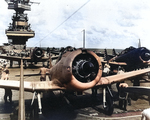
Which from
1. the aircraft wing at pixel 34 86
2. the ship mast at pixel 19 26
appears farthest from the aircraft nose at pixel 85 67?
the ship mast at pixel 19 26

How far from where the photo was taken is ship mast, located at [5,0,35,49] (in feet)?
92.8

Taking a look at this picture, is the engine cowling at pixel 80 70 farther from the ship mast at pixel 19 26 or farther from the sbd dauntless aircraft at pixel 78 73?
the ship mast at pixel 19 26

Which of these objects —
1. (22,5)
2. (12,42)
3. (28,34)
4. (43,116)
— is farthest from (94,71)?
(22,5)

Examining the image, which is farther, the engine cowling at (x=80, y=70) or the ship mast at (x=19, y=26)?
the ship mast at (x=19, y=26)

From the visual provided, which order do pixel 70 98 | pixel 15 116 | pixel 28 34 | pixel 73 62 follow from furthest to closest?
pixel 28 34
pixel 70 98
pixel 15 116
pixel 73 62

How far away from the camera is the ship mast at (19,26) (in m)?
28.3

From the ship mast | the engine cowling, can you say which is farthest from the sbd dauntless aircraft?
the ship mast

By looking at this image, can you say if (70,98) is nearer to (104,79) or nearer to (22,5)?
(104,79)

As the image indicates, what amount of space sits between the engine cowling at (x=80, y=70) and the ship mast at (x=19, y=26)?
81.1ft

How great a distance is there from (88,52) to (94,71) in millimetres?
630

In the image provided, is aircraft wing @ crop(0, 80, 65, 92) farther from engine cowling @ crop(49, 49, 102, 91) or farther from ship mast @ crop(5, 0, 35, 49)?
ship mast @ crop(5, 0, 35, 49)

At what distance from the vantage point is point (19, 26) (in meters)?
29.6

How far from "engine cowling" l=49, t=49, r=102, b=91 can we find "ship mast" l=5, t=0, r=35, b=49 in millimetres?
24731

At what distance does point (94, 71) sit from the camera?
537 centimetres
